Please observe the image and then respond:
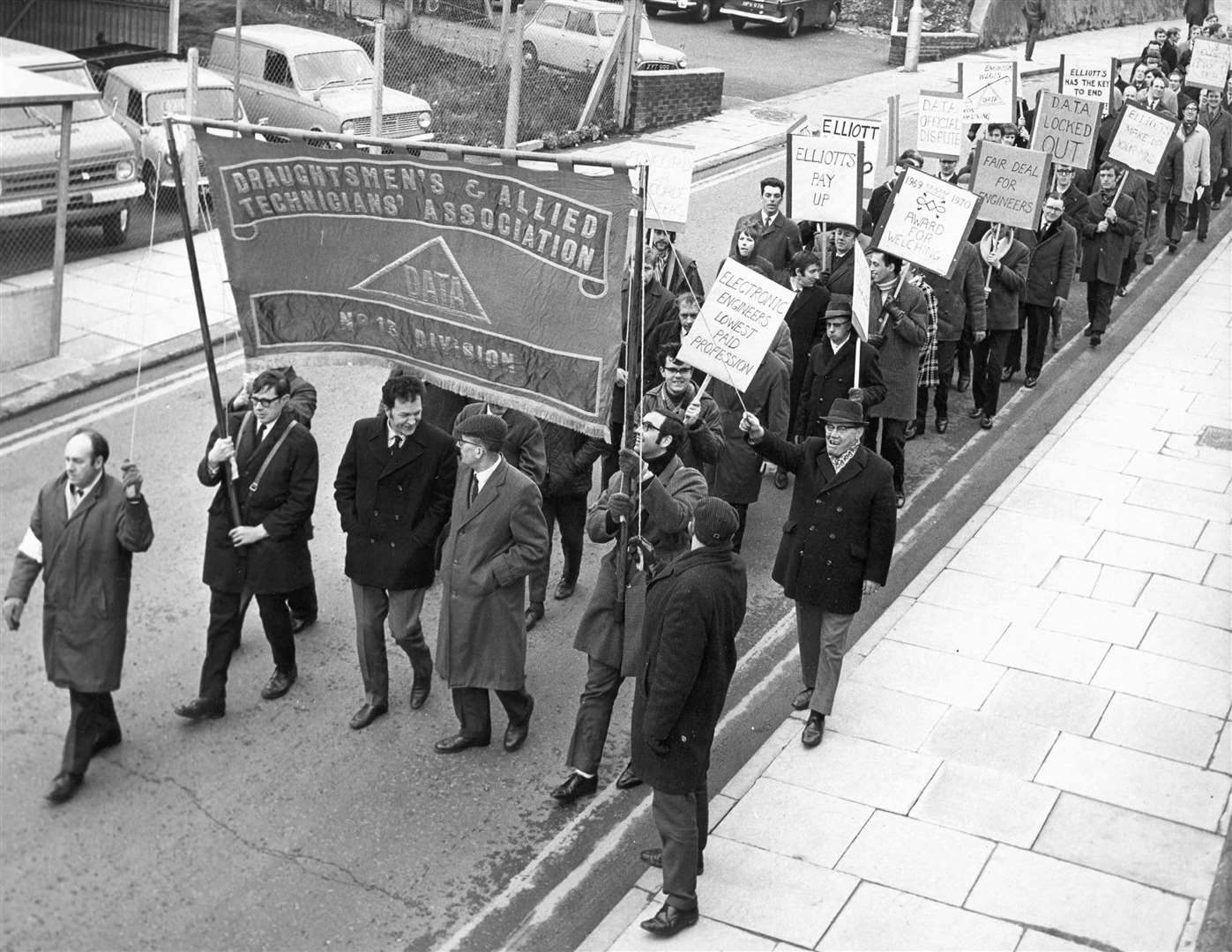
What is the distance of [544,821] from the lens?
7488 millimetres

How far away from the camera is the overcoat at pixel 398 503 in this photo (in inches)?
313

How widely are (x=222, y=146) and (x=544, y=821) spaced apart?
3.71m

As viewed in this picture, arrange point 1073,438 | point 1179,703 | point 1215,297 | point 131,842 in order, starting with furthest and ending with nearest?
point 1215,297
point 1073,438
point 1179,703
point 131,842

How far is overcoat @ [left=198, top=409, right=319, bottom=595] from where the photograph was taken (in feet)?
Answer: 26.4

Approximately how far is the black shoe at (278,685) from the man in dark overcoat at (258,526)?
28 centimetres

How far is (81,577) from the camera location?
736cm

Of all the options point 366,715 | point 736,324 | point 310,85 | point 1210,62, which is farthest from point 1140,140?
point 366,715

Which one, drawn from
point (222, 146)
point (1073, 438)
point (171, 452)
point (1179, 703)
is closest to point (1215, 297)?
point (1073, 438)

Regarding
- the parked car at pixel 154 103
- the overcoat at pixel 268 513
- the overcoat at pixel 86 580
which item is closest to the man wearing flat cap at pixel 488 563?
the overcoat at pixel 268 513

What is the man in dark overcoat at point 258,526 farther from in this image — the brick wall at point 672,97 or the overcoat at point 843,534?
the brick wall at point 672,97

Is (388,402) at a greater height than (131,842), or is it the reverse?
(388,402)

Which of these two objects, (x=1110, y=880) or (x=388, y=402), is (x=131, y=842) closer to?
(x=388, y=402)

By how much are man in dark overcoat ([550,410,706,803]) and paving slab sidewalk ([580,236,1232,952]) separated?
762 mm

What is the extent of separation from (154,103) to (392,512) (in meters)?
11.7
